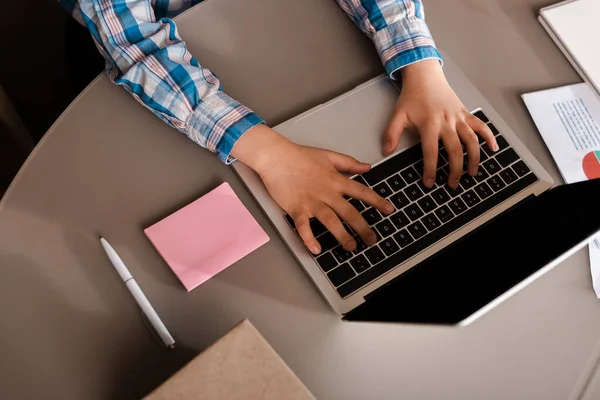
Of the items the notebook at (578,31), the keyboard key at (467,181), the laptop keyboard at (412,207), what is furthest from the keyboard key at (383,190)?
the notebook at (578,31)

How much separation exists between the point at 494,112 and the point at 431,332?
12.9 inches

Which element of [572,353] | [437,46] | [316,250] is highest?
[437,46]

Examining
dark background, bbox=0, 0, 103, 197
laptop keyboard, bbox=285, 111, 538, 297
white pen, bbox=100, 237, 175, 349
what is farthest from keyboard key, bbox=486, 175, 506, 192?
dark background, bbox=0, 0, 103, 197

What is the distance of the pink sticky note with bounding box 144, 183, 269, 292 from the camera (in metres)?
0.62

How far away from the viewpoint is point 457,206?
0.68 meters

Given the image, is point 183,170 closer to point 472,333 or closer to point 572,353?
point 472,333

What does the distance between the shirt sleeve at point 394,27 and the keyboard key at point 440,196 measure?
19cm

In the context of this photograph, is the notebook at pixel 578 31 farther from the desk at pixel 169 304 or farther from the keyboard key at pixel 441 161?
the keyboard key at pixel 441 161

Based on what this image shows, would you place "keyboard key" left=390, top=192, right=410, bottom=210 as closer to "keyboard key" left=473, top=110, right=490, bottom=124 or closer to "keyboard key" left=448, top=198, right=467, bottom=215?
"keyboard key" left=448, top=198, right=467, bottom=215

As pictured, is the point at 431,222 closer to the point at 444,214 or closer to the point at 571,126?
the point at 444,214

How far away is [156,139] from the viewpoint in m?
0.70

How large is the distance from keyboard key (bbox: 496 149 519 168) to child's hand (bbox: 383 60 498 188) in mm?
15

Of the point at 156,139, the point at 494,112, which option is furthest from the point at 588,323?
the point at 156,139

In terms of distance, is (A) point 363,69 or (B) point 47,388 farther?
(A) point 363,69
